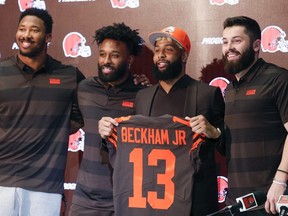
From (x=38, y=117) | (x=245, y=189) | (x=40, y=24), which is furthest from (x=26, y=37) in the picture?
(x=245, y=189)

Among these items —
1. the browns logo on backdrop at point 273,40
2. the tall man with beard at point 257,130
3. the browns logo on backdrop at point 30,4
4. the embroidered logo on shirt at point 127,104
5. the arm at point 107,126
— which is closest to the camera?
the tall man with beard at point 257,130

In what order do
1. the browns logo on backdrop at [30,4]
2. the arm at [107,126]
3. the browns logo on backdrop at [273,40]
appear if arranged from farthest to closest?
the browns logo on backdrop at [30,4]
the browns logo on backdrop at [273,40]
the arm at [107,126]

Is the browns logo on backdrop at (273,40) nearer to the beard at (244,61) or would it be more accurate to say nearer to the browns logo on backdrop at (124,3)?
the beard at (244,61)

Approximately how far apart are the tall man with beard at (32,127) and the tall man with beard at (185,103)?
42cm

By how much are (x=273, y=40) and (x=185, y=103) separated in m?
0.88

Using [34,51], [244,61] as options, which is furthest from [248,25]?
[34,51]

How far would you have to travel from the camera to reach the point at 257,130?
2.32m

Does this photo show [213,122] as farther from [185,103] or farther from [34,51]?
[34,51]

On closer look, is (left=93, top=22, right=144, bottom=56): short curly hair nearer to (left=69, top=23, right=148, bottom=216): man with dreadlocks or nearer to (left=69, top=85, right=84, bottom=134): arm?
(left=69, top=23, right=148, bottom=216): man with dreadlocks

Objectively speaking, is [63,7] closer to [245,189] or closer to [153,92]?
[153,92]

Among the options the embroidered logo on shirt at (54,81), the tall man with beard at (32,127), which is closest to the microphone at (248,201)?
the tall man with beard at (32,127)

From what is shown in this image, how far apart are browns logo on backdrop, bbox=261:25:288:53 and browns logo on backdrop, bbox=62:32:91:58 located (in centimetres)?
115

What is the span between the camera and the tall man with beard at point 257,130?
228 cm

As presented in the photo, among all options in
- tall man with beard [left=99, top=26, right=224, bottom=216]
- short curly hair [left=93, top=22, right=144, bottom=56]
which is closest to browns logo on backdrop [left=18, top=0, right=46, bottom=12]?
short curly hair [left=93, top=22, right=144, bottom=56]
